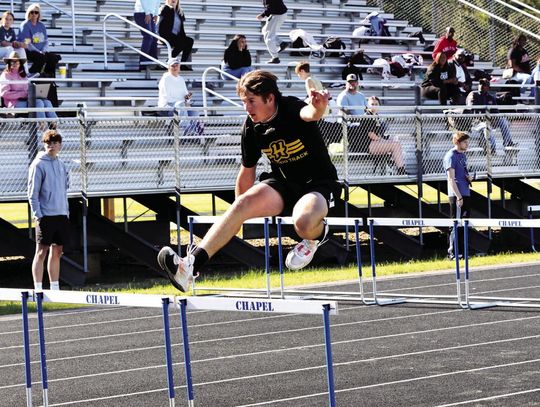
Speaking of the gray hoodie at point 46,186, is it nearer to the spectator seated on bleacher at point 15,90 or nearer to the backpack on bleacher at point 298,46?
the spectator seated on bleacher at point 15,90

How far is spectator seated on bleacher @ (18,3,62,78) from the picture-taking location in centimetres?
1862

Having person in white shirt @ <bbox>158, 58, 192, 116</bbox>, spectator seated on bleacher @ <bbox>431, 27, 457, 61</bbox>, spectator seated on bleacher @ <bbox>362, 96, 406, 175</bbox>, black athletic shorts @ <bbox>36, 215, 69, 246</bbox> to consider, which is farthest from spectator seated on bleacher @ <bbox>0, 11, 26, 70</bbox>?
spectator seated on bleacher @ <bbox>431, 27, 457, 61</bbox>

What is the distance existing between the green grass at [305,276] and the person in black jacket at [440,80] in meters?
3.72

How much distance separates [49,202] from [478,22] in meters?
15.2

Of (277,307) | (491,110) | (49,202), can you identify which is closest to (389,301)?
(49,202)

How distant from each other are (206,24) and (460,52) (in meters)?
5.32

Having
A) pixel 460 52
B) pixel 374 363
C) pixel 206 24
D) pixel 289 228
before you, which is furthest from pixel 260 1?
pixel 374 363

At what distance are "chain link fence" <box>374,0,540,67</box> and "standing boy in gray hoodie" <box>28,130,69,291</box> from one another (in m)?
14.4

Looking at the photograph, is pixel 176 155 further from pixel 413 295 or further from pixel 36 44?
pixel 413 295

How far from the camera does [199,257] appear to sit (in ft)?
27.0

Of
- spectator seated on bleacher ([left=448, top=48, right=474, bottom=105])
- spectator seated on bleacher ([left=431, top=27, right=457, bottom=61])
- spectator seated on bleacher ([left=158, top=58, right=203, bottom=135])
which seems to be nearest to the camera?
spectator seated on bleacher ([left=158, top=58, right=203, bottom=135])

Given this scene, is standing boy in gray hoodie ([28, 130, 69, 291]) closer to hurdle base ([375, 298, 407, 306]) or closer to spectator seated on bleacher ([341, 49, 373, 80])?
hurdle base ([375, 298, 407, 306])

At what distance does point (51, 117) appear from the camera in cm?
1648

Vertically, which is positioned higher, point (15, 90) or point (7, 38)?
point (7, 38)
